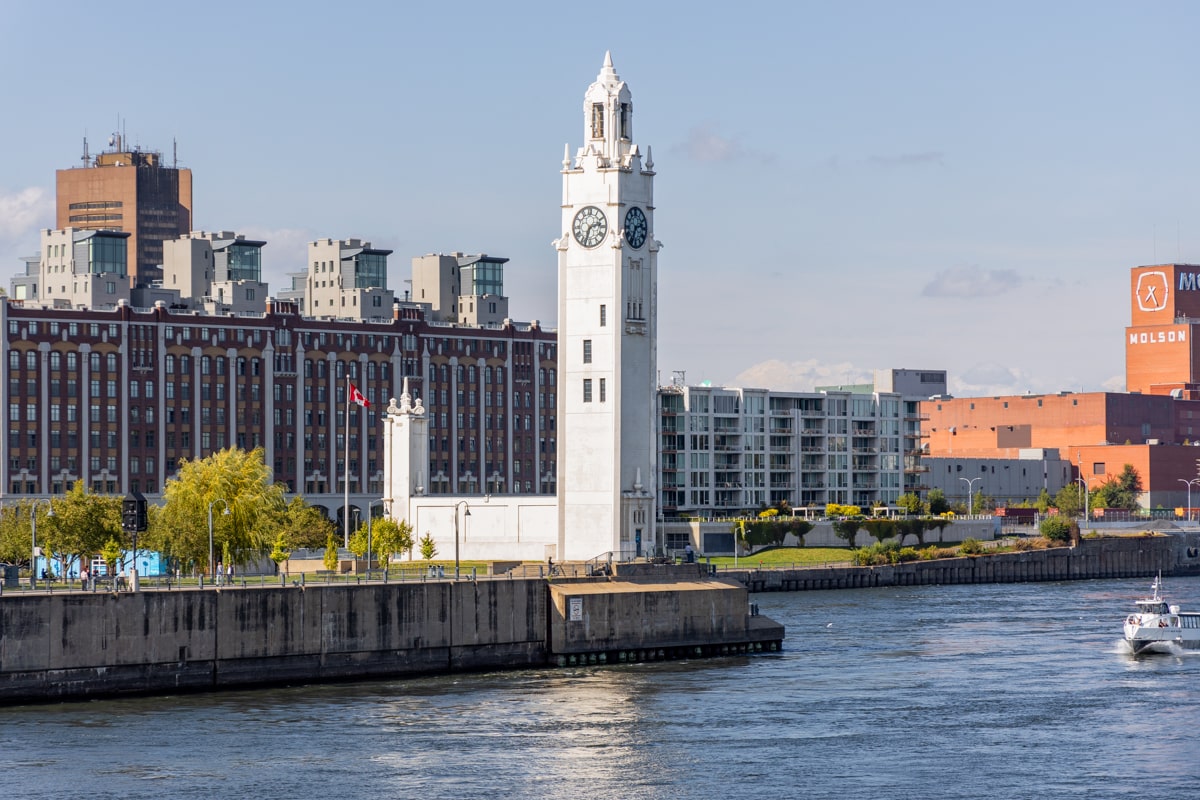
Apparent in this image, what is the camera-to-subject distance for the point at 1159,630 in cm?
11969

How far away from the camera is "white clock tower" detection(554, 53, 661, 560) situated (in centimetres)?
12556

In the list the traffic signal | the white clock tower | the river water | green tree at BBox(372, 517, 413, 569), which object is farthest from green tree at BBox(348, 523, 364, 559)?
the river water

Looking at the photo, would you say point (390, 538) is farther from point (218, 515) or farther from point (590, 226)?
point (590, 226)

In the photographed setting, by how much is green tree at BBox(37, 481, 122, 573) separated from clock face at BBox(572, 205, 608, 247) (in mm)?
37270

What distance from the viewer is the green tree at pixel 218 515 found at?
13038 cm

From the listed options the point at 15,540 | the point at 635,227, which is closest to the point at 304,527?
the point at 15,540

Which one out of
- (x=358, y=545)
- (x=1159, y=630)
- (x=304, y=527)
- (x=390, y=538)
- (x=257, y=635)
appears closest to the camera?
(x=257, y=635)

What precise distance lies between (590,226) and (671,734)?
48.3 meters

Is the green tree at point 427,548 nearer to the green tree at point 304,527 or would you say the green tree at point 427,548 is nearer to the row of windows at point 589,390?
the green tree at point 304,527

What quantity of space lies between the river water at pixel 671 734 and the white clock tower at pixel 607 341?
54.0 ft

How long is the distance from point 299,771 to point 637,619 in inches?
1581

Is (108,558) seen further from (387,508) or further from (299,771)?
(299,771)

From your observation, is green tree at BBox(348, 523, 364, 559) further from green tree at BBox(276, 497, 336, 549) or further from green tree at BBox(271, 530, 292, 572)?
green tree at BBox(271, 530, 292, 572)

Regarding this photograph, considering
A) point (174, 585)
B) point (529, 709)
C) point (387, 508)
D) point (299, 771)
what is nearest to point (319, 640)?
point (174, 585)
